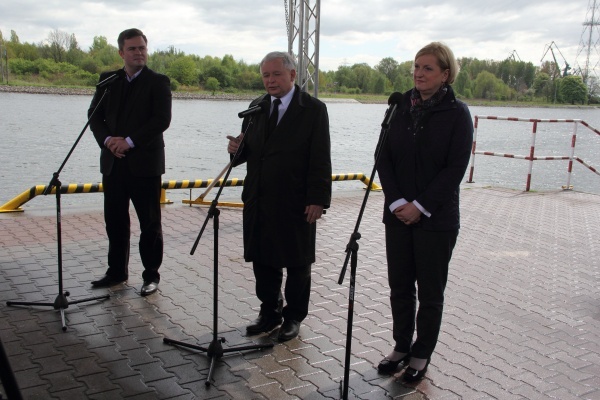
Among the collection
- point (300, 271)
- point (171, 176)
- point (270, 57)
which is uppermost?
point (270, 57)

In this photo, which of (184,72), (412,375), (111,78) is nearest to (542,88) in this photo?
(184,72)

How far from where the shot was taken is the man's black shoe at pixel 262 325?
15.0 feet

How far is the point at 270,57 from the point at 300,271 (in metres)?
1.48

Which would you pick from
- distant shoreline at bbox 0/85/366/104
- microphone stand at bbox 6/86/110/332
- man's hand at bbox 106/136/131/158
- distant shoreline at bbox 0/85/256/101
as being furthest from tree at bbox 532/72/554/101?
microphone stand at bbox 6/86/110/332

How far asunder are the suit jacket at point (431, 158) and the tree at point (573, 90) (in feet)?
253

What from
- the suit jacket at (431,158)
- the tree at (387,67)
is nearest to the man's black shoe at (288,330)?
the suit jacket at (431,158)

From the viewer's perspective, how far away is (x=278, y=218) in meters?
4.25

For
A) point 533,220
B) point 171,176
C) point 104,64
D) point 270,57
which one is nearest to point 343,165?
point 171,176

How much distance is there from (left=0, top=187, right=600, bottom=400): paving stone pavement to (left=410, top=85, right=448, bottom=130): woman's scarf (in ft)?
4.03

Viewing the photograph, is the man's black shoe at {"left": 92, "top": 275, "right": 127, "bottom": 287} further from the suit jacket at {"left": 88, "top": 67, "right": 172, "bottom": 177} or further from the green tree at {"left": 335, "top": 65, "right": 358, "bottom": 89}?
the green tree at {"left": 335, "top": 65, "right": 358, "bottom": 89}

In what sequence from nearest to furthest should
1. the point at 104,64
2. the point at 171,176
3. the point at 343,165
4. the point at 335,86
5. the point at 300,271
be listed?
1. the point at 300,271
2. the point at 171,176
3. the point at 343,165
4. the point at 335,86
5. the point at 104,64

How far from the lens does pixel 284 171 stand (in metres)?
4.20

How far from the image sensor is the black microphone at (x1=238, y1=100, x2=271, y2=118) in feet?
12.7

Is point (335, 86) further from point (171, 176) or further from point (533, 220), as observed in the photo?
point (533, 220)
